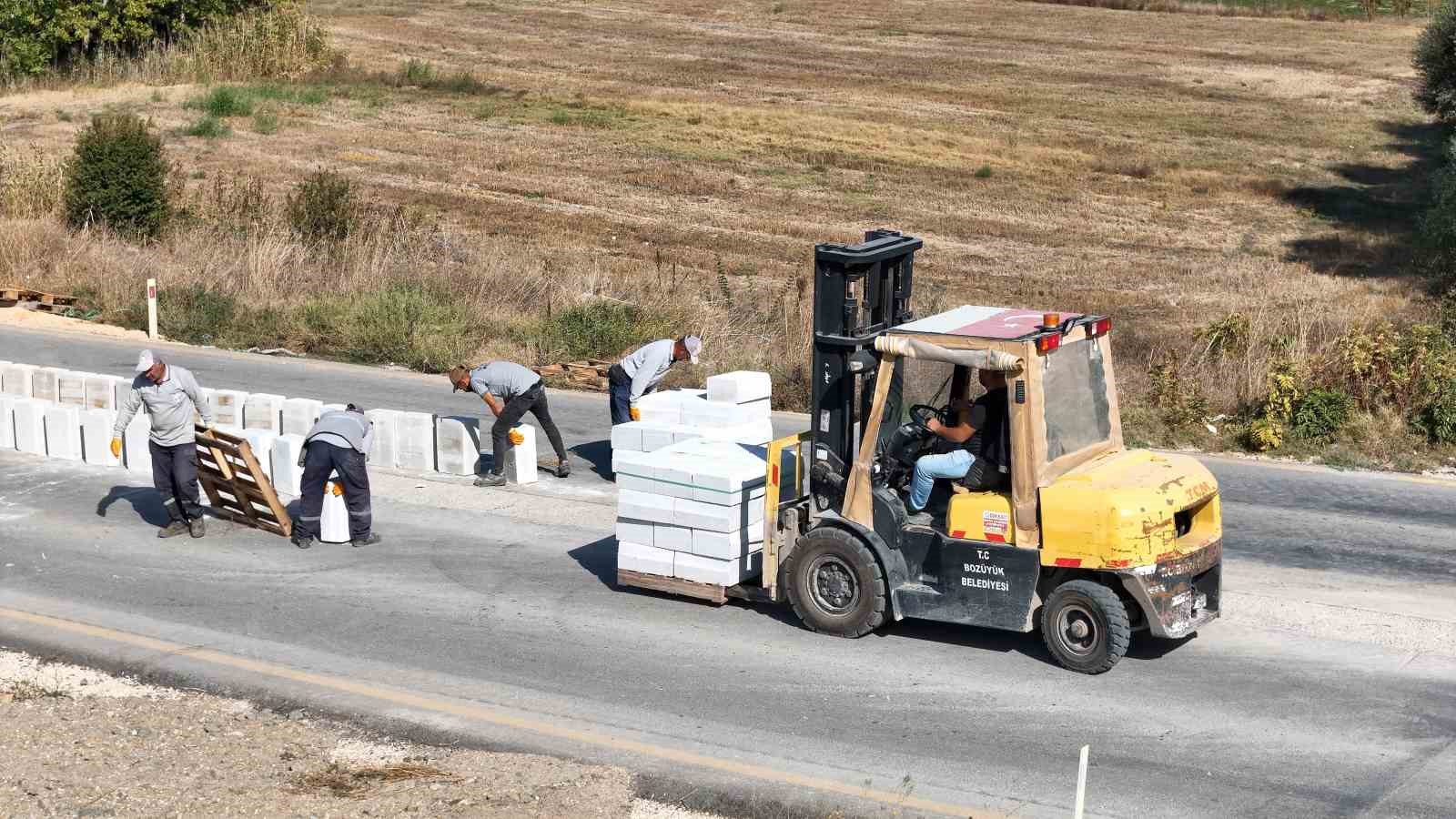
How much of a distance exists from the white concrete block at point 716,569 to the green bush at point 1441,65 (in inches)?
1267

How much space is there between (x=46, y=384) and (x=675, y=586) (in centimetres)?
985

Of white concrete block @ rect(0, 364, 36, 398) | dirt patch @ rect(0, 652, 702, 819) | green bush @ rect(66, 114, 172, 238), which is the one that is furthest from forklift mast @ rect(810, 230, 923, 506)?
green bush @ rect(66, 114, 172, 238)

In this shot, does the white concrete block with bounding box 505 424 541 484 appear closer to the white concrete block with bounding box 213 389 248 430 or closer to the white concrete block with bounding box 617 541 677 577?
the white concrete block with bounding box 213 389 248 430

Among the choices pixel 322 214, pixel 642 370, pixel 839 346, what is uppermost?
pixel 322 214

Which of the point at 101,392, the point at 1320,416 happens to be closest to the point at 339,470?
the point at 101,392

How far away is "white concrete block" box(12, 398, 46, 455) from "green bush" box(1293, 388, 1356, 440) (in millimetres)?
13596

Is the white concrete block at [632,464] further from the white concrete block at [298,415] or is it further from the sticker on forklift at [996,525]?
the white concrete block at [298,415]

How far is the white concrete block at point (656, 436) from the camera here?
13.4 m

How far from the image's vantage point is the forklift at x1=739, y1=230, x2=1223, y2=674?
9.81 meters

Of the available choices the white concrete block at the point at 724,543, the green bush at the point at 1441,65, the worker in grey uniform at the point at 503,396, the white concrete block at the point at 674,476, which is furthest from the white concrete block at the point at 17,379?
the green bush at the point at 1441,65

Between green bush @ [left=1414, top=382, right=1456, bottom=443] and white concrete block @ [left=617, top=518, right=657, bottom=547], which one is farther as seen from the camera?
green bush @ [left=1414, top=382, right=1456, bottom=443]

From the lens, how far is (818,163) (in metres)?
38.4

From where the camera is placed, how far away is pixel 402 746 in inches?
360

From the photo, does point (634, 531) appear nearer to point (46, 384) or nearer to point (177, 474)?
point (177, 474)
